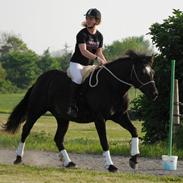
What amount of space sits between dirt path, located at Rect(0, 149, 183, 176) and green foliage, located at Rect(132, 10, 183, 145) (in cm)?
263

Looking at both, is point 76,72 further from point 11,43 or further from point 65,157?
point 11,43

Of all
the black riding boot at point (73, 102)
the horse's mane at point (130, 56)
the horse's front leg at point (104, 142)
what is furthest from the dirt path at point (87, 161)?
the horse's mane at point (130, 56)

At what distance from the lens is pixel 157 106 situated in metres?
15.4

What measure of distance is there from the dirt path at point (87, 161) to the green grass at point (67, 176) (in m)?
1.01

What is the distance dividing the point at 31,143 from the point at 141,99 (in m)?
3.33

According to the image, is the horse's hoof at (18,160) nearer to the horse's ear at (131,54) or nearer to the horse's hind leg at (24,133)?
the horse's hind leg at (24,133)

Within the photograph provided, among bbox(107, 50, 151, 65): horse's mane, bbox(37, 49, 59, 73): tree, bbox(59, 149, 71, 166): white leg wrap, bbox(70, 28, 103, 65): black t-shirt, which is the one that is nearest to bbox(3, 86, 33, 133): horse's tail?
bbox(59, 149, 71, 166): white leg wrap

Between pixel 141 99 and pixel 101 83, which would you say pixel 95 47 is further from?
pixel 141 99

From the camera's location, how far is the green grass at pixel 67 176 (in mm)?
8812

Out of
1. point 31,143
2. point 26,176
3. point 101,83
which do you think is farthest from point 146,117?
point 26,176

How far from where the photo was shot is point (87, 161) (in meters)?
12.2

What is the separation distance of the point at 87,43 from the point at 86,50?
250 mm

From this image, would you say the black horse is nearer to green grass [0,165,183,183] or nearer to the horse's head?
the horse's head

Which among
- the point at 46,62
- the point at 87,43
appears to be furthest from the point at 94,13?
the point at 46,62
